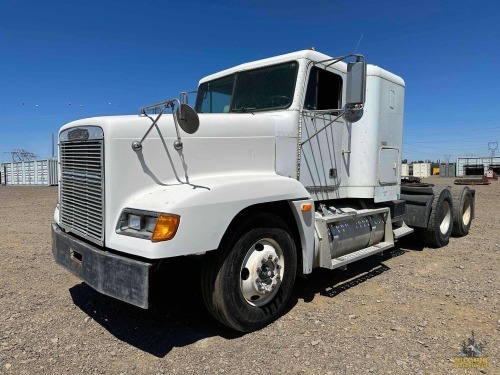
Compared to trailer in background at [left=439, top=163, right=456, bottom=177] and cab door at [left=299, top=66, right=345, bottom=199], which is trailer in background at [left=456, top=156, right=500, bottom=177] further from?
cab door at [left=299, top=66, right=345, bottom=199]

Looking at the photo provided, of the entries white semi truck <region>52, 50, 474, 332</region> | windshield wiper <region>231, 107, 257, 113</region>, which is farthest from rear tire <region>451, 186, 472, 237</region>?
windshield wiper <region>231, 107, 257, 113</region>

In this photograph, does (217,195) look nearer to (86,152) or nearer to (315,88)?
(86,152)

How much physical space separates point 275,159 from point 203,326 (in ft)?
6.05

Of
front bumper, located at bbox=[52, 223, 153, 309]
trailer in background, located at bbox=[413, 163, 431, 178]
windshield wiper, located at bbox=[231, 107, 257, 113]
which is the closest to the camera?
front bumper, located at bbox=[52, 223, 153, 309]

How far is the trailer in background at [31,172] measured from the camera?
3206cm

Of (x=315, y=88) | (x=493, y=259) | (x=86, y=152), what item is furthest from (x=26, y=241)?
(x=493, y=259)

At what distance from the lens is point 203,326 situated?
3.77 meters

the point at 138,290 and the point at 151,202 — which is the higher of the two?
the point at 151,202

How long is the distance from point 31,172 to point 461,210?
1365 inches

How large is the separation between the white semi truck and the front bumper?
1 cm

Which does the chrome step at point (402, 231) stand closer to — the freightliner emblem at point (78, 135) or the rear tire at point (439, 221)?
the rear tire at point (439, 221)

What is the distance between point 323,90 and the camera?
15.6 feet

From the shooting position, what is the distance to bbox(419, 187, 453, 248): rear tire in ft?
23.1

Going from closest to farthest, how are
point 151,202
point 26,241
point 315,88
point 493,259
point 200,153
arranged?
1. point 151,202
2. point 200,153
3. point 315,88
4. point 493,259
5. point 26,241
